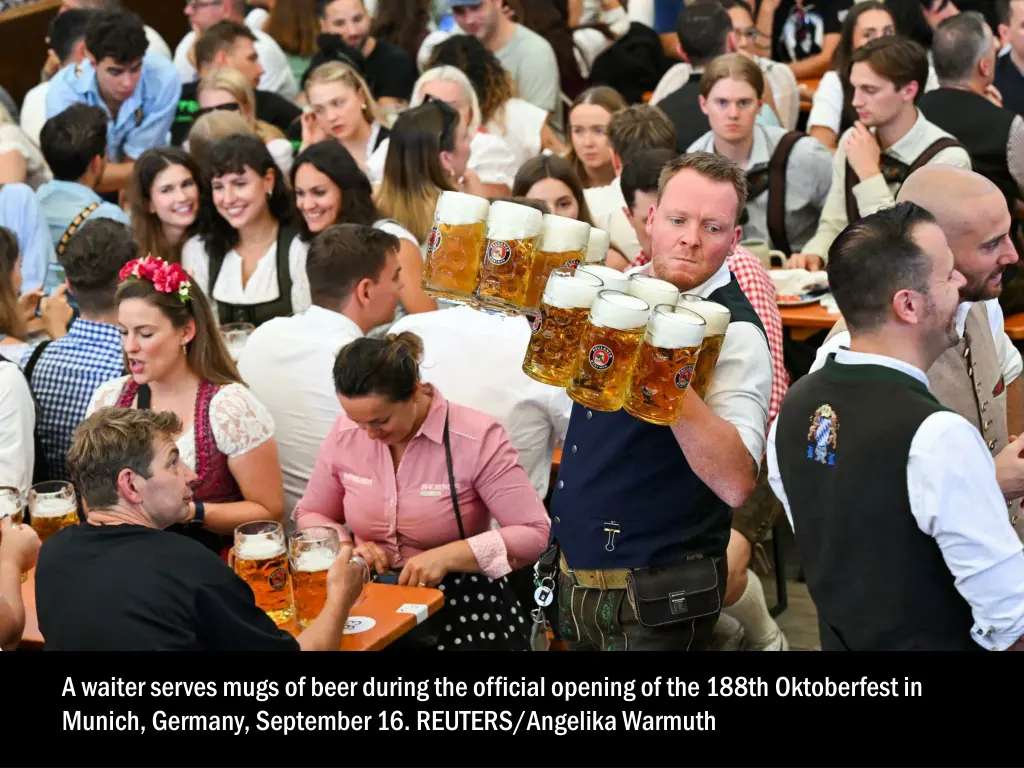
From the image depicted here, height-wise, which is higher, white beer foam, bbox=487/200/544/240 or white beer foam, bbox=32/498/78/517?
white beer foam, bbox=487/200/544/240

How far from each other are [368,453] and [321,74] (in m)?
2.71

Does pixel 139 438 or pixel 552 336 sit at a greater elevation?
pixel 552 336

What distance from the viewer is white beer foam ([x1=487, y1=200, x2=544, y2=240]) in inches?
83.0

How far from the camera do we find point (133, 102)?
19.3 feet

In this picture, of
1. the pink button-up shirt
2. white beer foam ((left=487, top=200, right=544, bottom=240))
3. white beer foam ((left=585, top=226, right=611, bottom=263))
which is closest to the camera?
white beer foam ((left=487, top=200, right=544, bottom=240))

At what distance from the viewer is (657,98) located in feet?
19.8

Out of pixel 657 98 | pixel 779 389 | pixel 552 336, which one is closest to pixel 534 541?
pixel 779 389

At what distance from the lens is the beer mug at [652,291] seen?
2.03 metres

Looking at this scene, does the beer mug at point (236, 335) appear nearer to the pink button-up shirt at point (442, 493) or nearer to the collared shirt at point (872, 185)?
the pink button-up shirt at point (442, 493)

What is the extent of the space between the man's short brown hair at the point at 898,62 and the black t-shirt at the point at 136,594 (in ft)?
10.1

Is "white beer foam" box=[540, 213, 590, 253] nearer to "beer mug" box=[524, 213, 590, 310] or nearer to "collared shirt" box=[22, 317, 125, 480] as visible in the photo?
"beer mug" box=[524, 213, 590, 310]

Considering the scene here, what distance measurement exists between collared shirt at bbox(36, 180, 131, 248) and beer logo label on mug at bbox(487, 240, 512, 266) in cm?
306

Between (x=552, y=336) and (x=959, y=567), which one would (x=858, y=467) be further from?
(x=552, y=336)

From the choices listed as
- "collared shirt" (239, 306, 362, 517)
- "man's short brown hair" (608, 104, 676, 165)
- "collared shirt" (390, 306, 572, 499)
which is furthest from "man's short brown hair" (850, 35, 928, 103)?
"collared shirt" (239, 306, 362, 517)
